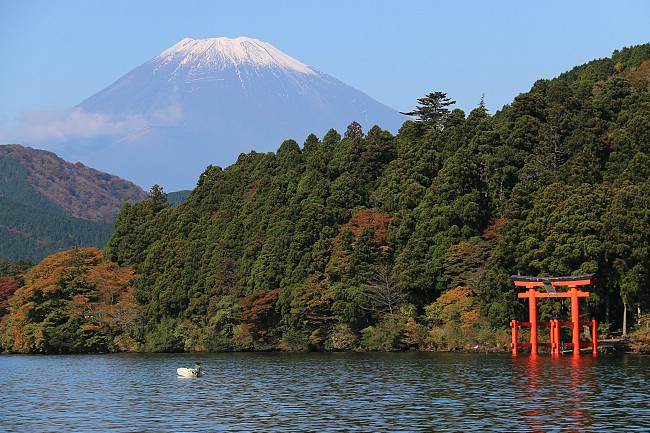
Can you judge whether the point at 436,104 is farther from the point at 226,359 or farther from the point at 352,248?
the point at 226,359

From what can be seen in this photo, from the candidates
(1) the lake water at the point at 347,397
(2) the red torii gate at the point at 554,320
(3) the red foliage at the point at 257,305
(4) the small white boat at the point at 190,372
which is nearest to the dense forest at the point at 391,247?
(3) the red foliage at the point at 257,305

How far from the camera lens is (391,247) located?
7219 centimetres

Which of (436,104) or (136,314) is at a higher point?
(436,104)

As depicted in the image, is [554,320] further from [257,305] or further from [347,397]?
[347,397]

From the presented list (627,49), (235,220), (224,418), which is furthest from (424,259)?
(627,49)

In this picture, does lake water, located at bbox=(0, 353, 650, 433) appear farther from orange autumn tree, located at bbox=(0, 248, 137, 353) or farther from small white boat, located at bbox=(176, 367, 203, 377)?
orange autumn tree, located at bbox=(0, 248, 137, 353)

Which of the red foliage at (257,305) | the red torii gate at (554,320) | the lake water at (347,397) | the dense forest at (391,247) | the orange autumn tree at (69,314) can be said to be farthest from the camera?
the orange autumn tree at (69,314)

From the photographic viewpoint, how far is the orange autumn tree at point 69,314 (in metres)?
80.3

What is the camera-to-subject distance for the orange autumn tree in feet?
263

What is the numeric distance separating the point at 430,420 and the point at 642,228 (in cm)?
3407

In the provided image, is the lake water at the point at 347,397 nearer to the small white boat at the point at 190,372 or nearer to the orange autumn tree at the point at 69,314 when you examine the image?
the small white boat at the point at 190,372

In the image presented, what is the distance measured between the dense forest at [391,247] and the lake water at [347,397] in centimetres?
906

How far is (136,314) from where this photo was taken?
82.0m

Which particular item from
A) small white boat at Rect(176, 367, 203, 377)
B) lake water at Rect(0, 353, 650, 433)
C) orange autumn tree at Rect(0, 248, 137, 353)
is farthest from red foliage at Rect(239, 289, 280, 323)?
small white boat at Rect(176, 367, 203, 377)
